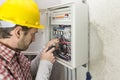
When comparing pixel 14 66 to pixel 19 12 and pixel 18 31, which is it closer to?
pixel 18 31

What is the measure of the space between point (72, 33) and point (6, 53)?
0.37 meters

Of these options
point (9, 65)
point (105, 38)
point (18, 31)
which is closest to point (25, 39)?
point (18, 31)

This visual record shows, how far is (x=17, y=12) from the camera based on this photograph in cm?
95

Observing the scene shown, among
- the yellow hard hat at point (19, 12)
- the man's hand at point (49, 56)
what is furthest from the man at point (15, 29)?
the man's hand at point (49, 56)

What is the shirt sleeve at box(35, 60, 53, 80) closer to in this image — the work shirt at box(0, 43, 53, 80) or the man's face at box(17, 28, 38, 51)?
the work shirt at box(0, 43, 53, 80)

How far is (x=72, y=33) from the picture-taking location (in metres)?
0.94

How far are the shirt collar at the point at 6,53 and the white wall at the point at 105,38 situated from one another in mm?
461

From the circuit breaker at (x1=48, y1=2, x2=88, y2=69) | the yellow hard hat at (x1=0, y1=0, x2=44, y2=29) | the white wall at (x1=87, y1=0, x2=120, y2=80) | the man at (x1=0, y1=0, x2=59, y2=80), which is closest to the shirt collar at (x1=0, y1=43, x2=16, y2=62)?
the man at (x1=0, y1=0, x2=59, y2=80)

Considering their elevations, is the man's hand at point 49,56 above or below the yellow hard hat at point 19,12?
below

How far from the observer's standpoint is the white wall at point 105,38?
0.83m

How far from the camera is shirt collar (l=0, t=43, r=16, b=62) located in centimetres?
91

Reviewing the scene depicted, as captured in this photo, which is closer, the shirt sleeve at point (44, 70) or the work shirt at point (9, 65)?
the work shirt at point (9, 65)

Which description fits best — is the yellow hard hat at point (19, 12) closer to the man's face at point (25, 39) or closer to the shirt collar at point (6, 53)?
the man's face at point (25, 39)

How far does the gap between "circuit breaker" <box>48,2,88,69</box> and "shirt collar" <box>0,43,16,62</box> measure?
321mm
